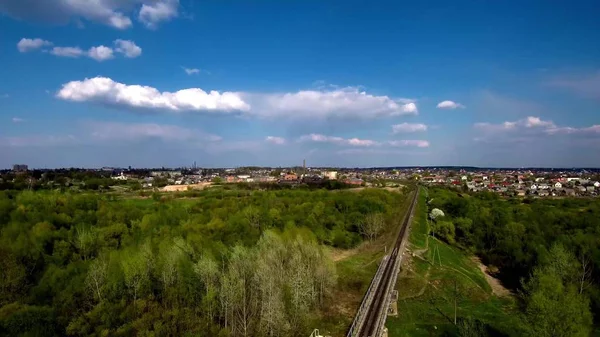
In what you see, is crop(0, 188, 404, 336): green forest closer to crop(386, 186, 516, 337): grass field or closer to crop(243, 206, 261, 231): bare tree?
A: crop(243, 206, 261, 231): bare tree

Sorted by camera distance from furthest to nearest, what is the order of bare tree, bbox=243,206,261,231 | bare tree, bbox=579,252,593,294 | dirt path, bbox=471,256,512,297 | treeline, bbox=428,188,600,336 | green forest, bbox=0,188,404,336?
bare tree, bbox=243,206,261,231 < dirt path, bbox=471,256,512,297 < bare tree, bbox=579,252,593,294 < treeline, bbox=428,188,600,336 < green forest, bbox=0,188,404,336

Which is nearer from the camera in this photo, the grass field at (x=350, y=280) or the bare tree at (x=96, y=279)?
the bare tree at (x=96, y=279)

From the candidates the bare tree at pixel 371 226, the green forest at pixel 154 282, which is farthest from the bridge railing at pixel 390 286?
the green forest at pixel 154 282

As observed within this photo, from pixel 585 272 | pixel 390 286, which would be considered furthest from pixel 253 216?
pixel 585 272

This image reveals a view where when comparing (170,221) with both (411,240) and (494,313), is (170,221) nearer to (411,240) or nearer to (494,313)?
(411,240)

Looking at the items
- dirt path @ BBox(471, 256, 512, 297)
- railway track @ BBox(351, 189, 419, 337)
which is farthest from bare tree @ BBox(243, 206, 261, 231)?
dirt path @ BBox(471, 256, 512, 297)

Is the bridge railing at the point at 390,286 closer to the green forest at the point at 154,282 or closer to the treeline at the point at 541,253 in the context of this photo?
the green forest at the point at 154,282

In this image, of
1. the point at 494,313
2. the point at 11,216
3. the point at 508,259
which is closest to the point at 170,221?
the point at 11,216
